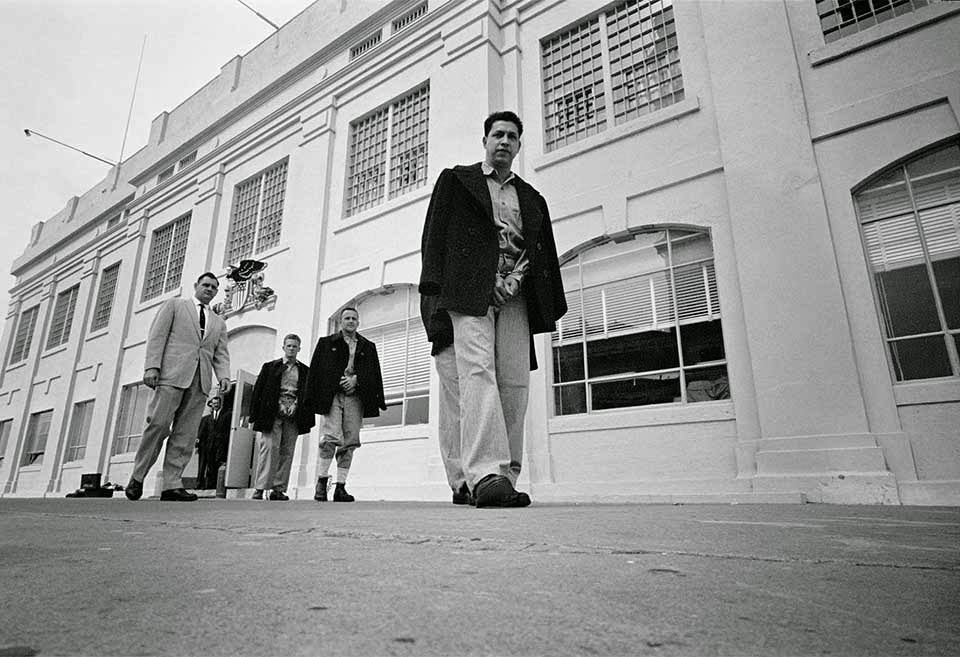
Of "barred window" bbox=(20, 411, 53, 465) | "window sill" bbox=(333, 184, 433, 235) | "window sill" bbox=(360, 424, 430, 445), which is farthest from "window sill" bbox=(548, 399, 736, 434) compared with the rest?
"barred window" bbox=(20, 411, 53, 465)

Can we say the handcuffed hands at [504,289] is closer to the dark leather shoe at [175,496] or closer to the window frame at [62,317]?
the dark leather shoe at [175,496]

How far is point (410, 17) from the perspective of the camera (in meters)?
10.5

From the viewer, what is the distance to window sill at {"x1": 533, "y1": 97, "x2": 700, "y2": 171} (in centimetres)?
653

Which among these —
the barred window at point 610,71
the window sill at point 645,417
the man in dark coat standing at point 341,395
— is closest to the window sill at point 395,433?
the window sill at point 645,417

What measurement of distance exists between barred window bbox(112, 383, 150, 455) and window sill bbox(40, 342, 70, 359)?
15.0 ft

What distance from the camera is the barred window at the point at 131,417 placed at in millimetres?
12961

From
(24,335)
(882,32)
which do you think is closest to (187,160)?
(24,335)

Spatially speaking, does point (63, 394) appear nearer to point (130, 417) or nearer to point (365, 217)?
point (130, 417)

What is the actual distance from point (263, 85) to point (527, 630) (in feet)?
46.7

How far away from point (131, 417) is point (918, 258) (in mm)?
14796

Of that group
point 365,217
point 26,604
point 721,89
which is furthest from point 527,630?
point 365,217

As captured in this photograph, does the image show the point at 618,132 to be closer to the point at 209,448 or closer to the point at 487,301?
the point at 487,301

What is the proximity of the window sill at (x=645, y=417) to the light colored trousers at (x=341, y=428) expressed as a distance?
2.27 metres

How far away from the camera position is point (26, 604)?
0.66m
